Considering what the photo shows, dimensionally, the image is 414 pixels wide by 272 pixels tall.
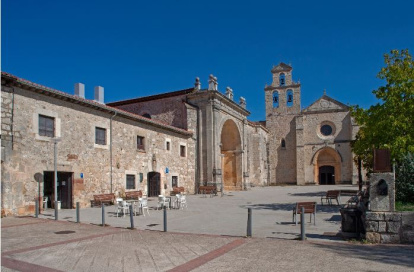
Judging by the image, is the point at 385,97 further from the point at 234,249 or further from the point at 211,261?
the point at 211,261

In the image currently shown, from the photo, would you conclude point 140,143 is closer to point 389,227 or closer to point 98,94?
point 98,94

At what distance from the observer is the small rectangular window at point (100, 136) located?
58.4 ft

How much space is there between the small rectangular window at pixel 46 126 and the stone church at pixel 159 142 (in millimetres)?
46

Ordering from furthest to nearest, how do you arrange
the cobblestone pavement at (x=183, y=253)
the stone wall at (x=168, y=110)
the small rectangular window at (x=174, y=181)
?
1. the stone wall at (x=168, y=110)
2. the small rectangular window at (x=174, y=181)
3. the cobblestone pavement at (x=183, y=253)

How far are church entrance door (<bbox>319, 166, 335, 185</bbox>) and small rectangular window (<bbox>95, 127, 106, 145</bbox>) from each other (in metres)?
34.8

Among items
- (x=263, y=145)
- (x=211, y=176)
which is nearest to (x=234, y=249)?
(x=211, y=176)

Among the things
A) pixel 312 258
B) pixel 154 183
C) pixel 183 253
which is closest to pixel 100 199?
pixel 154 183

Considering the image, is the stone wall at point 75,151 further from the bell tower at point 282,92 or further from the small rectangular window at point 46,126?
the bell tower at point 282,92

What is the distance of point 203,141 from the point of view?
90.1 ft

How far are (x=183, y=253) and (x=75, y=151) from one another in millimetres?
11142

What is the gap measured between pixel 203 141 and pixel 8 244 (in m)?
20.2

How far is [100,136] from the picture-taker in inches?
711

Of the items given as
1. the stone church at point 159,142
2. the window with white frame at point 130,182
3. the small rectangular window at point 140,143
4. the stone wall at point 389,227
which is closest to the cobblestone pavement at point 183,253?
the stone wall at point 389,227

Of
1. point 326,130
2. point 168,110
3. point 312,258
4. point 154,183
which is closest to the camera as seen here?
point 312,258
